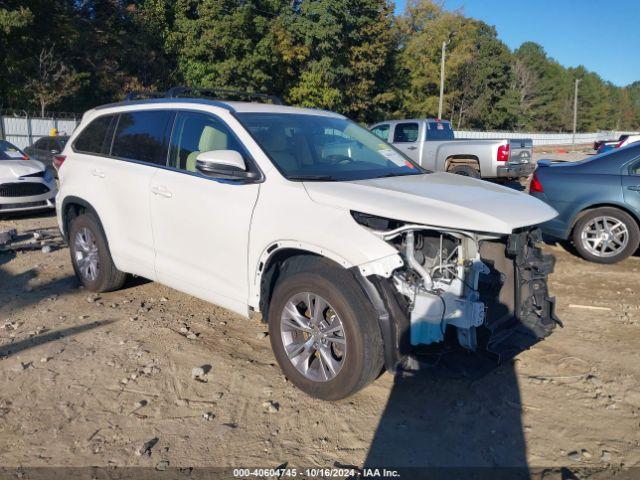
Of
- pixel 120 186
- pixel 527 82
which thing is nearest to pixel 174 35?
pixel 120 186

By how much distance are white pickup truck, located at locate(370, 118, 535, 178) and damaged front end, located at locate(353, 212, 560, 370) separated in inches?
348

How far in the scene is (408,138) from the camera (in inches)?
575

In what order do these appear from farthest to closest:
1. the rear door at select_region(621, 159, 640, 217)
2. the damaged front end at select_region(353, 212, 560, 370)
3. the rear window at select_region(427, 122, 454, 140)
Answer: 1. the rear window at select_region(427, 122, 454, 140)
2. the rear door at select_region(621, 159, 640, 217)
3. the damaged front end at select_region(353, 212, 560, 370)

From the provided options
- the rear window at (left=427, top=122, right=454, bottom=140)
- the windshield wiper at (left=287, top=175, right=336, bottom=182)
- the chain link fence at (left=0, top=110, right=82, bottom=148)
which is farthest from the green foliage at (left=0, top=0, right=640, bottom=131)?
the windshield wiper at (left=287, top=175, right=336, bottom=182)

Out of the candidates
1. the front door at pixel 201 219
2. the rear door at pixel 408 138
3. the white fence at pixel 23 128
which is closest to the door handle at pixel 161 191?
the front door at pixel 201 219

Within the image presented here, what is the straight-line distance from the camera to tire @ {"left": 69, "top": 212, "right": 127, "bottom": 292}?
536 cm

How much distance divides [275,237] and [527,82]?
89.1m

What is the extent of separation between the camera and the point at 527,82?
83562 mm

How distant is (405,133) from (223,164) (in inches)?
453

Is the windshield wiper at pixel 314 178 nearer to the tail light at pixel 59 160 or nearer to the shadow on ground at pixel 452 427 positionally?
the shadow on ground at pixel 452 427

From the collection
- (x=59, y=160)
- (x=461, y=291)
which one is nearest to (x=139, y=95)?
(x=59, y=160)

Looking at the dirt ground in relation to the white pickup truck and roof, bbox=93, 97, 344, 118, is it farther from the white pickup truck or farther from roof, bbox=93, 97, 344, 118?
the white pickup truck

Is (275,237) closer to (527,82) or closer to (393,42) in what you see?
(393,42)

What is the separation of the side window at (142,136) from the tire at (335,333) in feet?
5.96
